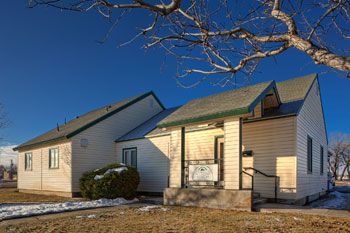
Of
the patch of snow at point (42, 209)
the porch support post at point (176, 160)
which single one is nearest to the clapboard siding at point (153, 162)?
the patch of snow at point (42, 209)

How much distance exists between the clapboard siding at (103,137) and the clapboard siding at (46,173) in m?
0.45

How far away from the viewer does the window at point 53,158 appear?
63.4 feet

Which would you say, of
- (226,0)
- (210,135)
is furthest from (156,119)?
(226,0)

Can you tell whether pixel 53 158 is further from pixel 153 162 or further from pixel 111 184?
pixel 111 184

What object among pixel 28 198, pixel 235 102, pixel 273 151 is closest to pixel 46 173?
pixel 28 198

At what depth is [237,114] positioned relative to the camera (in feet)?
35.2

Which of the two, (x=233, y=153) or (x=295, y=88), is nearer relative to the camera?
(x=233, y=153)

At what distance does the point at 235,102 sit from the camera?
453 inches

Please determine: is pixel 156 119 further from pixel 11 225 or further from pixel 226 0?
pixel 226 0

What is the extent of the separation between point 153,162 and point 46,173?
284 inches

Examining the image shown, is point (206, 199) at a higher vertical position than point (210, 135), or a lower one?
lower

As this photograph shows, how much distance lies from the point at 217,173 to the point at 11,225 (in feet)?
21.0

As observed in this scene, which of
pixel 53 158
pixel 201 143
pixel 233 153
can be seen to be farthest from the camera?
pixel 53 158

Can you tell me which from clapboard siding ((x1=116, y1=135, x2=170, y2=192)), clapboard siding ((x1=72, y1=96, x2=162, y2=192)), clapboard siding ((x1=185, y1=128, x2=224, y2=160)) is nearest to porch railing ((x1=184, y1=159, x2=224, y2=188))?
clapboard siding ((x1=185, y1=128, x2=224, y2=160))
